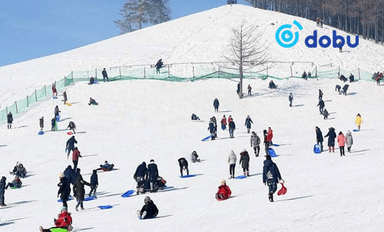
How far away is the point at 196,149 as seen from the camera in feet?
110

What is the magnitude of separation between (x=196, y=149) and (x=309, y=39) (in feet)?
160

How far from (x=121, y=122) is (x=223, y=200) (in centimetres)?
2562

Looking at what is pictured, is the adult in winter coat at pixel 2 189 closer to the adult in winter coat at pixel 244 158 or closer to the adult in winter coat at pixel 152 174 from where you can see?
the adult in winter coat at pixel 152 174

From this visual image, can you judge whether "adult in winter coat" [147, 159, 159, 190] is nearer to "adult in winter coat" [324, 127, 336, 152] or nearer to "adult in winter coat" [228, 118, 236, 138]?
"adult in winter coat" [324, 127, 336, 152]

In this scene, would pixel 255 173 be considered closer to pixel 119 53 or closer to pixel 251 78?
pixel 251 78

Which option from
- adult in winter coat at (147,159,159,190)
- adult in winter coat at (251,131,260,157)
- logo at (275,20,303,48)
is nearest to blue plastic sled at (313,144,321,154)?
adult in winter coat at (251,131,260,157)

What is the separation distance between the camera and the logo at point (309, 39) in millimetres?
75812

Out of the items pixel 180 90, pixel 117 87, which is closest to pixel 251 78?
pixel 180 90

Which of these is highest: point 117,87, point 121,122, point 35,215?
point 117,87

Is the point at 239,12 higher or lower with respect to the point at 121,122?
higher

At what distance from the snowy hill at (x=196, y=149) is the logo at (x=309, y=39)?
7.78 feet

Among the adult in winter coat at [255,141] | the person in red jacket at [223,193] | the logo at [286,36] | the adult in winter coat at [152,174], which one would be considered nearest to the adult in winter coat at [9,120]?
the adult in winter coat at [255,141]

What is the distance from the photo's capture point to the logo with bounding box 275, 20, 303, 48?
75.9 meters

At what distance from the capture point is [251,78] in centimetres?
5953
